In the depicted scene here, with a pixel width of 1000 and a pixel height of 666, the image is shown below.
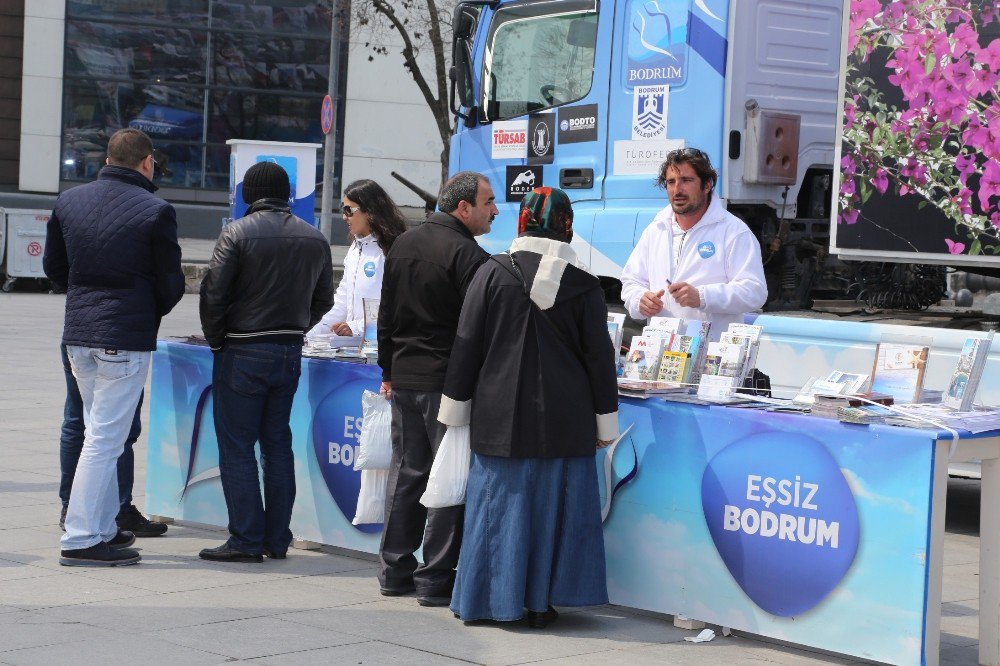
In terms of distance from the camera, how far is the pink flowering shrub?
299 inches

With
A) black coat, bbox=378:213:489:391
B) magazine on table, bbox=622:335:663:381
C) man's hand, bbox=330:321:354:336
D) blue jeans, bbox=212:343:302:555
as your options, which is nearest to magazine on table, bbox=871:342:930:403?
magazine on table, bbox=622:335:663:381

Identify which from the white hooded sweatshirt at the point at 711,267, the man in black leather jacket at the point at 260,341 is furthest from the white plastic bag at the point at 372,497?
the white hooded sweatshirt at the point at 711,267

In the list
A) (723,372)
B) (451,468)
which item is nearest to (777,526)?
(723,372)

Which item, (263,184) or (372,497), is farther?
(263,184)

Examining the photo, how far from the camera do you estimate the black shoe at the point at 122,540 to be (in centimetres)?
639

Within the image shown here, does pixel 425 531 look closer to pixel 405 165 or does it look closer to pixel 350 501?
pixel 350 501

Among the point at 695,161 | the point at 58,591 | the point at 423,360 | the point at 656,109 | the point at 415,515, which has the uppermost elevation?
the point at 656,109

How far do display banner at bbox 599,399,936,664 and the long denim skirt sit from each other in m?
0.25

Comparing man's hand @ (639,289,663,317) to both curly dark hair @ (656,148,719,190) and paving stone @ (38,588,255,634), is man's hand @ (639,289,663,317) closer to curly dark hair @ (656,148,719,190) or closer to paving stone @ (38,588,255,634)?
curly dark hair @ (656,148,719,190)

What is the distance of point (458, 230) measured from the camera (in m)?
5.84

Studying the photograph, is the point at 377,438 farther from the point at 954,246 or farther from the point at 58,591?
the point at 954,246

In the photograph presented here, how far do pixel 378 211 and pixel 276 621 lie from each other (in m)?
2.36

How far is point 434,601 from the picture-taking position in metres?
5.71

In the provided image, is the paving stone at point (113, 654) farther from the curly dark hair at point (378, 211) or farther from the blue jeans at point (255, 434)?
the curly dark hair at point (378, 211)
